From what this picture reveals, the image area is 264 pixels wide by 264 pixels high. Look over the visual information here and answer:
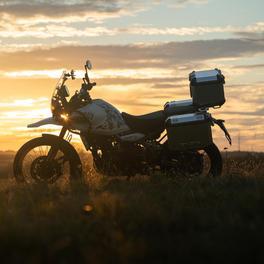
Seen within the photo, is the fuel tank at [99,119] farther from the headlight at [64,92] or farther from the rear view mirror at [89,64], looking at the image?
the rear view mirror at [89,64]

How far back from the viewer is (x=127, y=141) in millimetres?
11992

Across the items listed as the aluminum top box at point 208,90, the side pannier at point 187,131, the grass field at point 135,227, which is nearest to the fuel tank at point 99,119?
the side pannier at point 187,131

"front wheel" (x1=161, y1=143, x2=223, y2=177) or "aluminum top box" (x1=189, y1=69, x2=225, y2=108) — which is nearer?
"front wheel" (x1=161, y1=143, x2=223, y2=177)

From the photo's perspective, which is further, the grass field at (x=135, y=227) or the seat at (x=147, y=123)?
the seat at (x=147, y=123)

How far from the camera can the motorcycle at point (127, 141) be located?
11797 mm

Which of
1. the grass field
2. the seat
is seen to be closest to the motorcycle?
the seat

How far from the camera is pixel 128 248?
596 cm

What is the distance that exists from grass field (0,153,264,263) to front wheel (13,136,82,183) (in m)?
1.93

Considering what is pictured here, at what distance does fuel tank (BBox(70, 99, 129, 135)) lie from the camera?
1194 centimetres

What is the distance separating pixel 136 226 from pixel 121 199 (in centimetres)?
125

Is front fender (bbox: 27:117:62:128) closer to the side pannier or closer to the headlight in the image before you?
the headlight

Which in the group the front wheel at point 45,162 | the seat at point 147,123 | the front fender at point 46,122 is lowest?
the front wheel at point 45,162

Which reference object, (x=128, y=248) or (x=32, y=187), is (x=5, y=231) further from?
(x=32, y=187)

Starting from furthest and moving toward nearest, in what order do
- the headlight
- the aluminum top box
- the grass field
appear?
the headlight < the aluminum top box < the grass field
